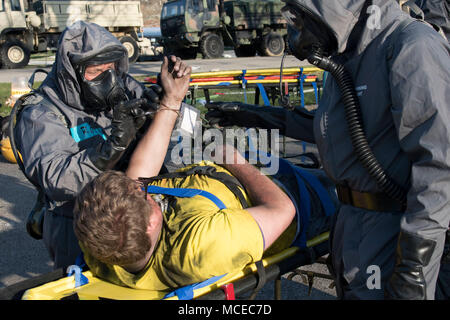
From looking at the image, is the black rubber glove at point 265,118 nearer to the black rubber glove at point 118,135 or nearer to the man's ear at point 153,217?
the black rubber glove at point 118,135

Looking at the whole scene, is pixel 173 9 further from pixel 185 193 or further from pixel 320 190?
pixel 185 193

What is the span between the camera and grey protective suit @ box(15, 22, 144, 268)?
2287 millimetres

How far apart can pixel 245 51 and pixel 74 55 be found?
2241cm

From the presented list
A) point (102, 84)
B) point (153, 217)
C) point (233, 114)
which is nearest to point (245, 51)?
point (233, 114)

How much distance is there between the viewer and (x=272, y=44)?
2242 centimetres

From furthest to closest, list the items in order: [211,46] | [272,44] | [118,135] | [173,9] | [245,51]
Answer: [245,51] < [272,44] < [173,9] < [211,46] < [118,135]

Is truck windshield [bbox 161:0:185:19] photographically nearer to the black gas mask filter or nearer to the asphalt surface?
the asphalt surface

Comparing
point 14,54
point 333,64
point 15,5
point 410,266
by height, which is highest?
point 333,64

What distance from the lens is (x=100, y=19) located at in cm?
2131

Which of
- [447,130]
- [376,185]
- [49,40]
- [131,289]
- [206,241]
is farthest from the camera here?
[49,40]

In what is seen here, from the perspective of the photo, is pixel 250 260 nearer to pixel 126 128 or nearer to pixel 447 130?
pixel 126 128

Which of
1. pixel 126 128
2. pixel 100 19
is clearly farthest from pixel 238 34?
pixel 126 128
